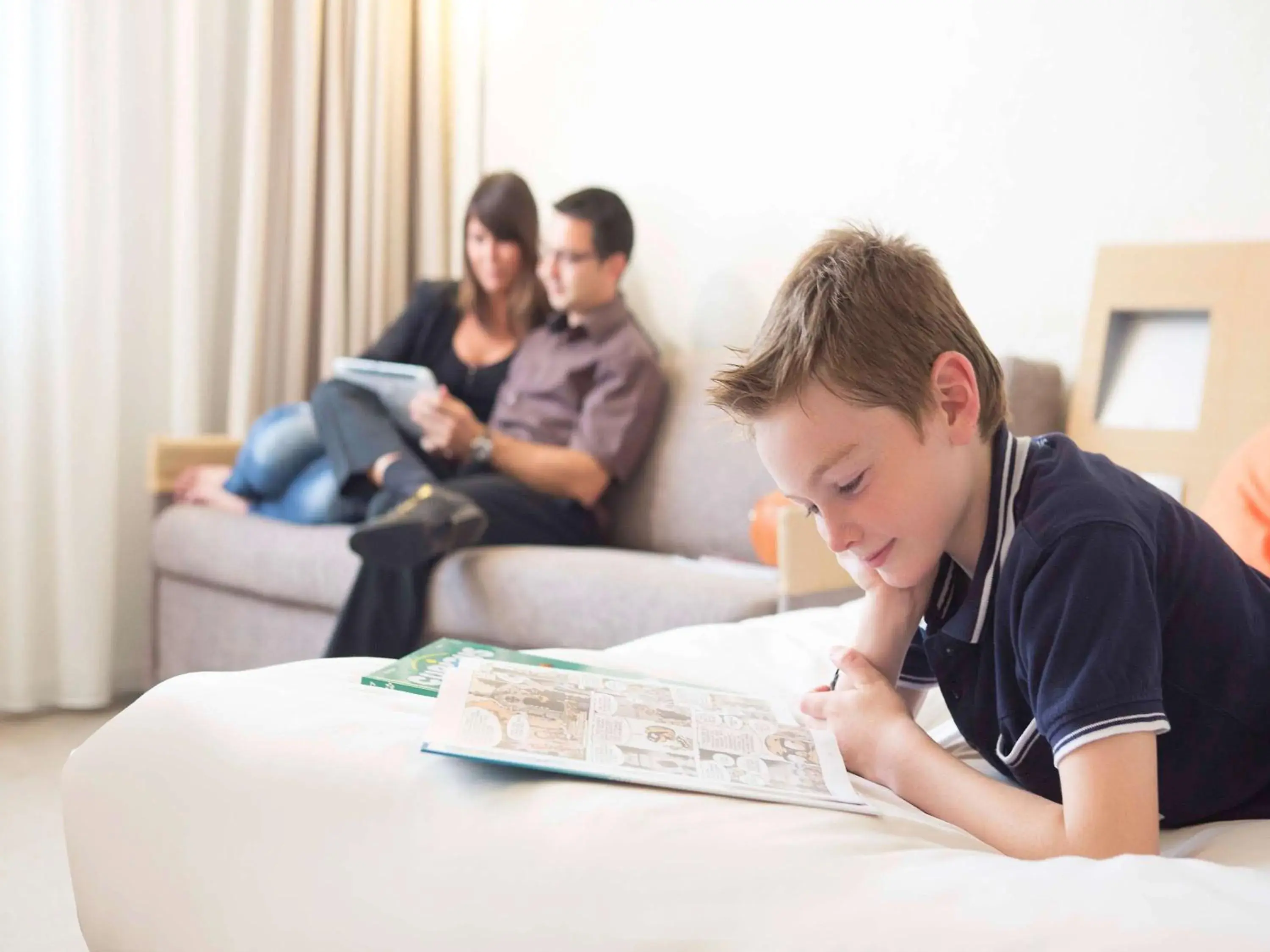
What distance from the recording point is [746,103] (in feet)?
9.17

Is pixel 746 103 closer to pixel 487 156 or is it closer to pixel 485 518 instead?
pixel 487 156

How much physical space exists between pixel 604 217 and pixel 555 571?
949 millimetres

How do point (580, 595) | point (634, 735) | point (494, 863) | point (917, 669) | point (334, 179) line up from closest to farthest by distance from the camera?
point (494, 863), point (634, 735), point (917, 669), point (580, 595), point (334, 179)

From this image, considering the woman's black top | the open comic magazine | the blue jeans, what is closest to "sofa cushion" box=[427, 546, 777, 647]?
the blue jeans

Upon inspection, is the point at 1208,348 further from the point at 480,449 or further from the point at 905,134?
the point at 480,449

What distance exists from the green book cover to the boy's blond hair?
0.30 metres

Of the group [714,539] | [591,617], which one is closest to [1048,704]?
[591,617]

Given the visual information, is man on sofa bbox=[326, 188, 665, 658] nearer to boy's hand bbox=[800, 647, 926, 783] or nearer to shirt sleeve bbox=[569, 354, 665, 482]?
shirt sleeve bbox=[569, 354, 665, 482]

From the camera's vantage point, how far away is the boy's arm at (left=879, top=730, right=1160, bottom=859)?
0.75 meters

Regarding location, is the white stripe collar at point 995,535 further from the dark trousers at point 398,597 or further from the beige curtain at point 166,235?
the beige curtain at point 166,235

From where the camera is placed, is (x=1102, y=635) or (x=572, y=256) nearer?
(x=1102, y=635)

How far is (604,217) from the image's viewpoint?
8.64ft

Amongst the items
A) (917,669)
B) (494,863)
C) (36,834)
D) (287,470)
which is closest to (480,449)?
(287,470)

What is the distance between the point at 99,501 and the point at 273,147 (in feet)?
3.49
